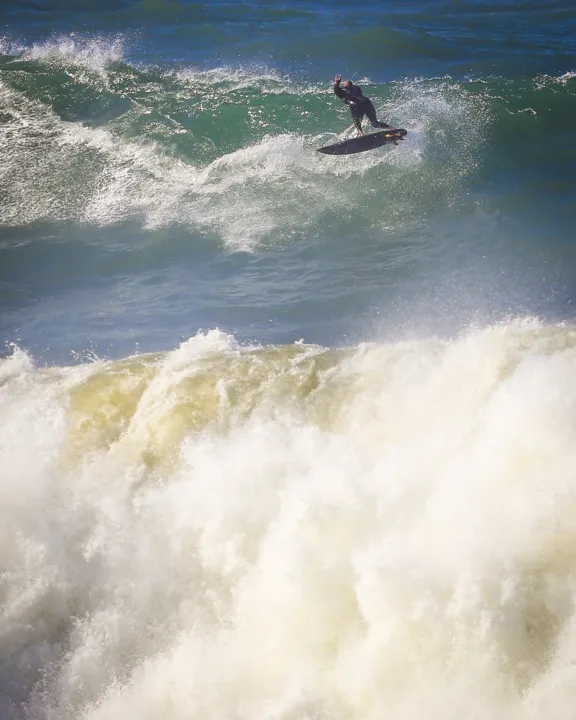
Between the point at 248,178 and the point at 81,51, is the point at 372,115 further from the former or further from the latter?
the point at 81,51

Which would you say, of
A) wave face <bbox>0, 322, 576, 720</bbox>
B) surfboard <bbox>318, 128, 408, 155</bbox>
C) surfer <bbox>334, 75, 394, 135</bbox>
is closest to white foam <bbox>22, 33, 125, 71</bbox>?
surfboard <bbox>318, 128, 408, 155</bbox>

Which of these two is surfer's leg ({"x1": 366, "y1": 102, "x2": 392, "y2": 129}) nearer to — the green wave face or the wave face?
the green wave face

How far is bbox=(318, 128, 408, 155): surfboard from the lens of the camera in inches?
521

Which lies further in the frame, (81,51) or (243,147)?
(81,51)

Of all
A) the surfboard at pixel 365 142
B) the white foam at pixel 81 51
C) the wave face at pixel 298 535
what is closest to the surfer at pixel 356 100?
the surfboard at pixel 365 142

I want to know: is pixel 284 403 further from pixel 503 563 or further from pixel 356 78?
pixel 356 78

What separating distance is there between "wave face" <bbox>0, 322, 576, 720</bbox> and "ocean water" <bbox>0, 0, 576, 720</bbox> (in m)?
0.03

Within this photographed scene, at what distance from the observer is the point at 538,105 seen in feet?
48.5

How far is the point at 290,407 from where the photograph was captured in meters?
8.12

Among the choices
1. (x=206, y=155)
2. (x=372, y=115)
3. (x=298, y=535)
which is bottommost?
(x=298, y=535)

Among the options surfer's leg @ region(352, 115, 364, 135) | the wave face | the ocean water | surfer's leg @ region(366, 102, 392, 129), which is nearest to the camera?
the wave face

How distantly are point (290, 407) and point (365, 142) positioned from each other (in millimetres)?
7353

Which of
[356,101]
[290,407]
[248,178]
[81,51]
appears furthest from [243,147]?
[290,407]

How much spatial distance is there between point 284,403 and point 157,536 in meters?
2.17
